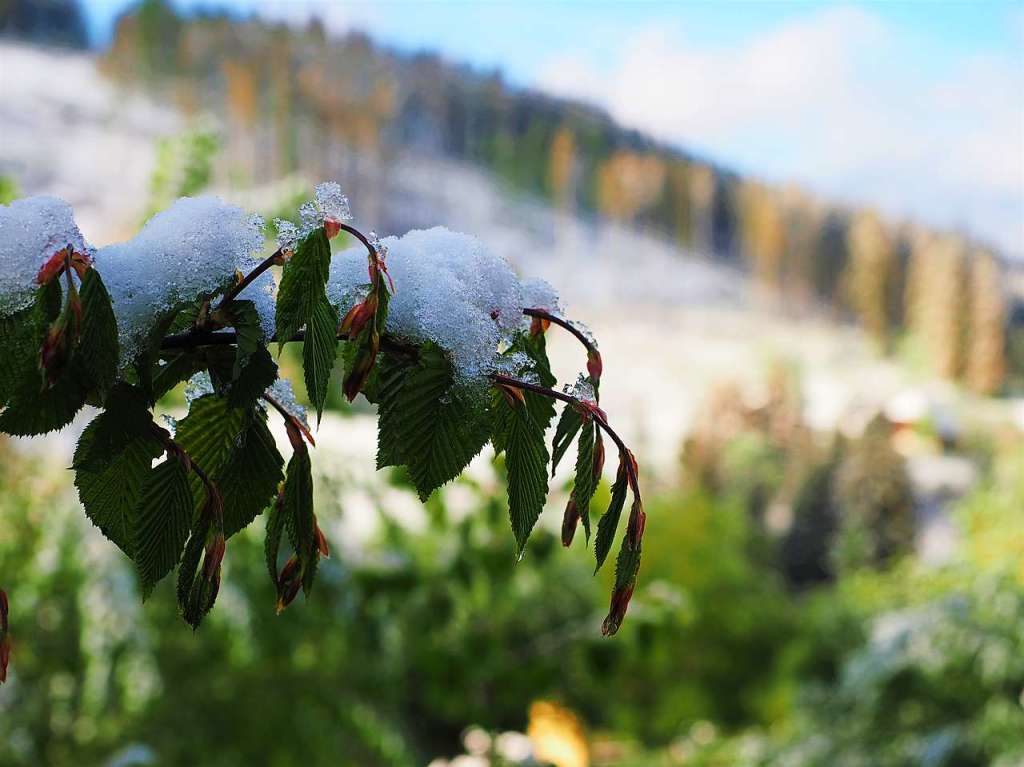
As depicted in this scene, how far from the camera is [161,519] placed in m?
0.35

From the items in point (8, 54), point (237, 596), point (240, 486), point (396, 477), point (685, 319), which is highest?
point (240, 486)

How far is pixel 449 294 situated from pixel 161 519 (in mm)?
132

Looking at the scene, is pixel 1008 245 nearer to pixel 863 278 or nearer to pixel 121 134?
pixel 863 278

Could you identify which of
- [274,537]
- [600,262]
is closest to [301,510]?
[274,537]

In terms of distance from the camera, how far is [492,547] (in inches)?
84.3

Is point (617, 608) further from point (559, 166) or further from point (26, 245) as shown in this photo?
point (559, 166)

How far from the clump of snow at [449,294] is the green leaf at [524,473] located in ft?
0.09

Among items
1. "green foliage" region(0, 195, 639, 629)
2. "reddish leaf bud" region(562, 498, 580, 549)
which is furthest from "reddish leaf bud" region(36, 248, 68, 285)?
"reddish leaf bud" region(562, 498, 580, 549)

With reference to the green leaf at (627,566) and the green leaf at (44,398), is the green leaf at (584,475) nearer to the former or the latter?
the green leaf at (627,566)

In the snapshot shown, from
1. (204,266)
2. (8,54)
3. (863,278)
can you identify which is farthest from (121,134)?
(204,266)

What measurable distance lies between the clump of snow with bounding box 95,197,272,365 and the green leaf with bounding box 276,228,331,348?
3 cm

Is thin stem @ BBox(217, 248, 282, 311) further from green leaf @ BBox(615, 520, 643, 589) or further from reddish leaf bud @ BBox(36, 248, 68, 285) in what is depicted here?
green leaf @ BBox(615, 520, 643, 589)

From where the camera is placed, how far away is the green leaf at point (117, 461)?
1.13ft

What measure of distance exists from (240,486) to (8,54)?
21.7 metres
